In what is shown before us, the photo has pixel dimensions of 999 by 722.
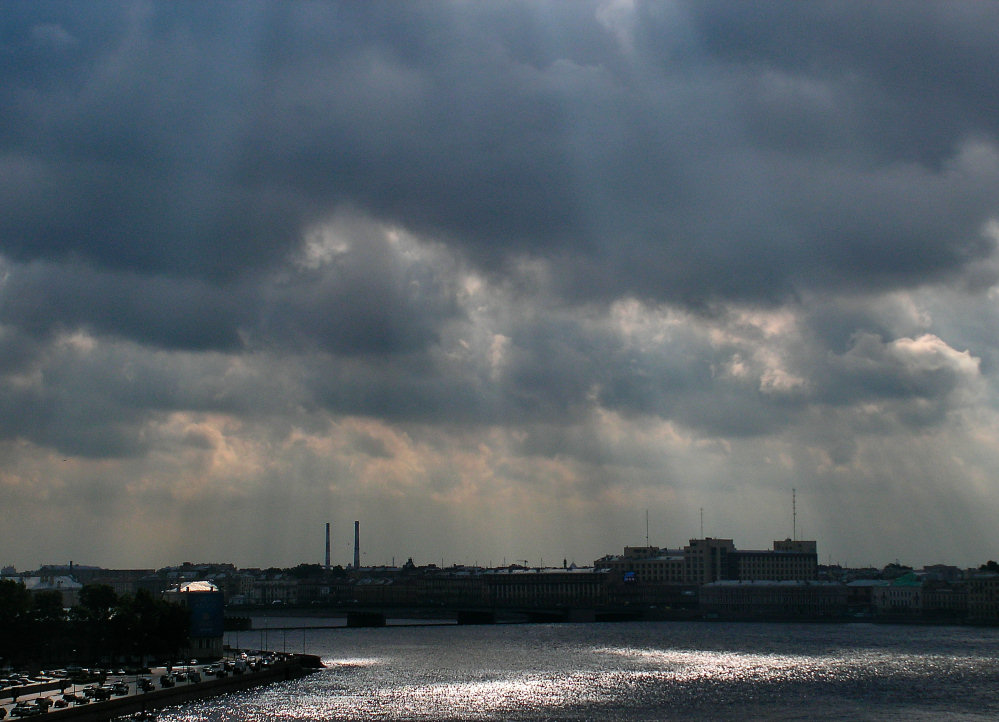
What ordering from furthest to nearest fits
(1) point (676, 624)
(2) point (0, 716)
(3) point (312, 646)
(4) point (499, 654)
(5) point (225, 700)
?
(1) point (676, 624), (3) point (312, 646), (4) point (499, 654), (5) point (225, 700), (2) point (0, 716)

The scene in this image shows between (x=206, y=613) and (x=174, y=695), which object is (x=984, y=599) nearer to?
(x=206, y=613)

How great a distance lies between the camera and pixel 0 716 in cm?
5622

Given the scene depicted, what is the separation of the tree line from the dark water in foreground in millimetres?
10993

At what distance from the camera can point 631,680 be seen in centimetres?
8988

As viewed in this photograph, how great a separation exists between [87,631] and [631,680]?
39.1 meters

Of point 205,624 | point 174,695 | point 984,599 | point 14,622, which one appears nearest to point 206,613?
point 205,624

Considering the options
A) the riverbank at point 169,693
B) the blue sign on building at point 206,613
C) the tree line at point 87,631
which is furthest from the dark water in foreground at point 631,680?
the tree line at point 87,631

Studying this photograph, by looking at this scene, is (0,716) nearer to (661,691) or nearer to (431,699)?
(431,699)

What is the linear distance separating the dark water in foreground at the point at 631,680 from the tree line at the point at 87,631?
1099 centimetres

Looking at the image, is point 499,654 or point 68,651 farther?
point 499,654

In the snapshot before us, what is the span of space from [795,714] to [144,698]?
3421 centimetres

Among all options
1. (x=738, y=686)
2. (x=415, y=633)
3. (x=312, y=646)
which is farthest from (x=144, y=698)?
(x=415, y=633)

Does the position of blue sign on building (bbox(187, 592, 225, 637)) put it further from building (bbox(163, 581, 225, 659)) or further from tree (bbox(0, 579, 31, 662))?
tree (bbox(0, 579, 31, 662))

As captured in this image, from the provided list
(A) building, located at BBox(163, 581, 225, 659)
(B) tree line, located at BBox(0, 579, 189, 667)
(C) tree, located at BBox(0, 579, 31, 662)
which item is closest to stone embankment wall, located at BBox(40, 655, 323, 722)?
(A) building, located at BBox(163, 581, 225, 659)
